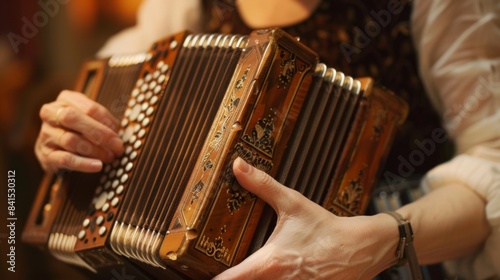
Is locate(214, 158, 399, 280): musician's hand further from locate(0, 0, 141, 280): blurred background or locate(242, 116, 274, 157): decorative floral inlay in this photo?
locate(0, 0, 141, 280): blurred background

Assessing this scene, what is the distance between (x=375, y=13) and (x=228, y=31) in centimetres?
33

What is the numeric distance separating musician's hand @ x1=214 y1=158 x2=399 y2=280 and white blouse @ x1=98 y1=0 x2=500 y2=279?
29 cm

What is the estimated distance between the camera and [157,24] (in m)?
1.65

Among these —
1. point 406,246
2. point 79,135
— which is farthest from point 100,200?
point 406,246

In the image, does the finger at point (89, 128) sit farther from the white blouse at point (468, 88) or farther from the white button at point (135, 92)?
the white blouse at point (468, 88)

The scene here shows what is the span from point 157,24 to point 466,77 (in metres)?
0.78

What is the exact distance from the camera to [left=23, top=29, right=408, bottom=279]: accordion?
975 mm

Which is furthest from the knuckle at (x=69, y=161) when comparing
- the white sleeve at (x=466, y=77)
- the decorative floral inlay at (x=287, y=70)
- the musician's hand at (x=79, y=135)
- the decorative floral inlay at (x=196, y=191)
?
the white sleeve at (x=466, y=77)

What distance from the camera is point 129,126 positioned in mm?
1197

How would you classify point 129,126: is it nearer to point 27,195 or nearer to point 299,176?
point 299,176

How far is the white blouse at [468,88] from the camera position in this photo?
48.8 inches

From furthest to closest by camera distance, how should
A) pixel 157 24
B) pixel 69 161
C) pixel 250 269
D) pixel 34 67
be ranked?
1. pixel 34 67
2. pixel 157 24
3. pixel 69 161
4. pixel 250 269

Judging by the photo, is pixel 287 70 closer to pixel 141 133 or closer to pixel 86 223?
pixel 141 133

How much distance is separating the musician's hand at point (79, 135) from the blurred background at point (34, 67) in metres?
0.65
